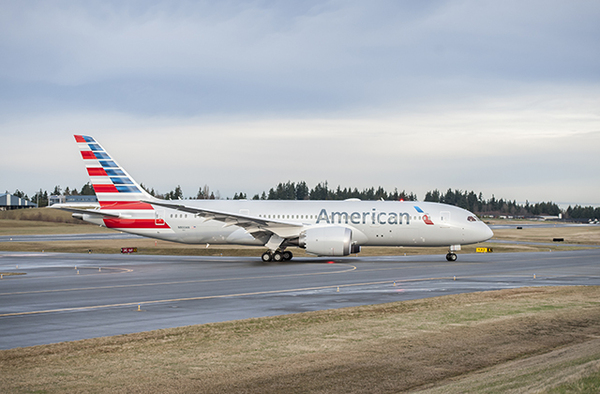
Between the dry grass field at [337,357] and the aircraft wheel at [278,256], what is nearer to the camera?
the dry grass field at [337,357]

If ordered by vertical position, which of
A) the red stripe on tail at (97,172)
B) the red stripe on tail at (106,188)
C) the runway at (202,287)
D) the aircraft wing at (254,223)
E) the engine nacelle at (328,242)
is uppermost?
the red stripe on tail at (97,172)

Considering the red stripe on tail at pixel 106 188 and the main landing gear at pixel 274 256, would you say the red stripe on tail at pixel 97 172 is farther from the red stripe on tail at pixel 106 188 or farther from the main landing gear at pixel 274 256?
the main landing gear at pixel 274 256

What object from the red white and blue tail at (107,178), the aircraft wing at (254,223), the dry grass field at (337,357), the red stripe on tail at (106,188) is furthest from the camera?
the red stripe on tail at (106,188)

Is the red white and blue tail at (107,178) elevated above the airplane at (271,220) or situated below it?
above

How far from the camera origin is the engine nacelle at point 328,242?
3375cm

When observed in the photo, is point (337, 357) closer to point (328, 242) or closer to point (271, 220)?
point (328, 242)

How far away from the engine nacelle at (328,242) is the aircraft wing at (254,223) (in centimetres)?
165

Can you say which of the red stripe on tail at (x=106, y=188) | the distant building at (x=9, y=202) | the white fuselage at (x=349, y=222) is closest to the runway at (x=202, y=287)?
the white fuselage at (x=349, y=222)

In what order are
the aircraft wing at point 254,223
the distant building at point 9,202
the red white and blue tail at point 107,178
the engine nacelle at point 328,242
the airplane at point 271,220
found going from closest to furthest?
the engine nacelle at point 328,242, the aircraft wing at point 254,223, the airplane at point 271,220, the red white and blue tail at point 107,178, the distant building at point 9,202

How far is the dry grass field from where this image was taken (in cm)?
838

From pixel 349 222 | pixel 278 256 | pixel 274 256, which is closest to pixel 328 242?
pixel 349 222

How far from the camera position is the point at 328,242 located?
33.8m

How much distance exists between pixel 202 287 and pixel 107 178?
20.1m

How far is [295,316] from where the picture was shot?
1470cm
